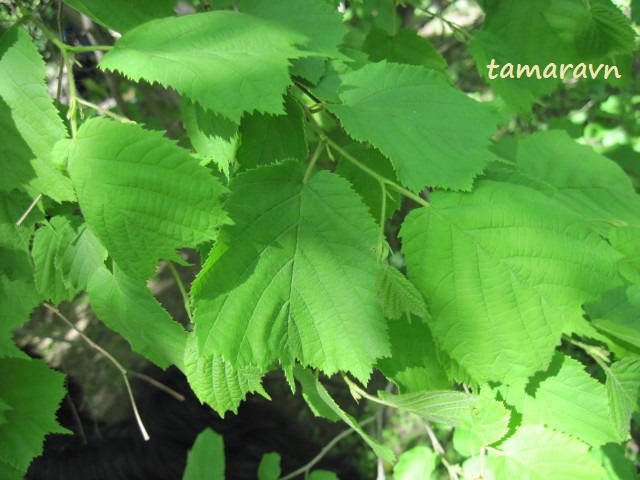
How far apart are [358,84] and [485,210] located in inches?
11.2

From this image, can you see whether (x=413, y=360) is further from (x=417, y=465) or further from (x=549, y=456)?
(x=417, y=465)

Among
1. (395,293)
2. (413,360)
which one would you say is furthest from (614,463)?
(395,293)

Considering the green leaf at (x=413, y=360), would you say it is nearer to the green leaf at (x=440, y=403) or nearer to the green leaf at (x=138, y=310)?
the green leaf at (x=440, y=403)

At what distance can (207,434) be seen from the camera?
165 centimetres

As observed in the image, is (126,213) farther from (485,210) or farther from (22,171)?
(485,210)

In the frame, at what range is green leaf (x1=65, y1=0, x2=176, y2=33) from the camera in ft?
2.59

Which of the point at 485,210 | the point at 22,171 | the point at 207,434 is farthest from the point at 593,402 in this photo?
the point at 207,434

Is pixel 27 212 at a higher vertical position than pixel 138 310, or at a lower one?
higher

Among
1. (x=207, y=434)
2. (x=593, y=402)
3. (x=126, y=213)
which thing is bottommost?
(x=207, y=434)

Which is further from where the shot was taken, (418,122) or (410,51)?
(410,51)

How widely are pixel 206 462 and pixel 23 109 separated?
3.84ft

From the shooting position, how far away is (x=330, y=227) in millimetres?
710

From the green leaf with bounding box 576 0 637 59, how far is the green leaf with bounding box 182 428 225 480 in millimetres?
1507

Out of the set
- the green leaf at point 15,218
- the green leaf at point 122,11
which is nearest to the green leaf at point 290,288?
the green leaf at point 122,11
